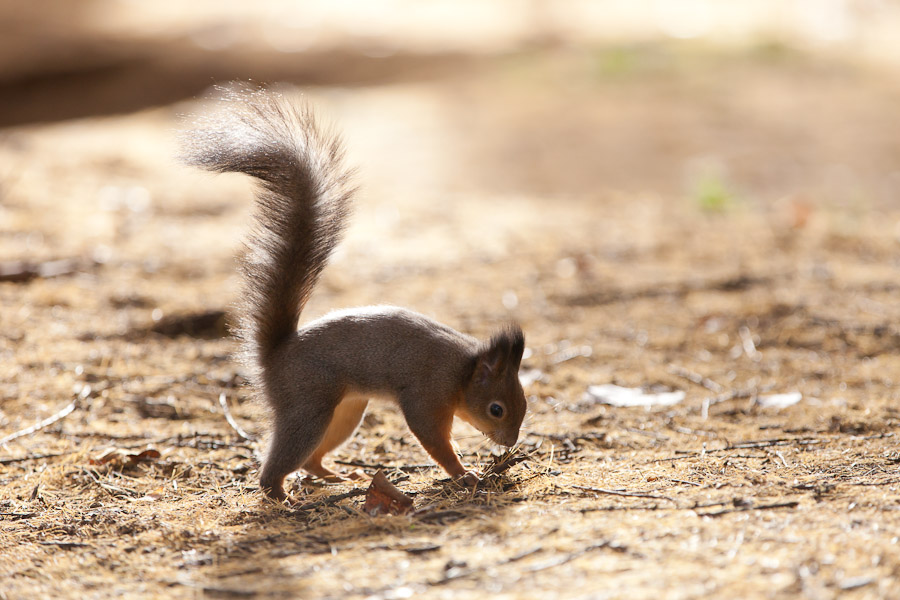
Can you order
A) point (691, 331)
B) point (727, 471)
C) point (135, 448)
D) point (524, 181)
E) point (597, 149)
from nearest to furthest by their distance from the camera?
point (727, 471), point (135, 448), point (691, 331), point (524, 181), point (597, 149)

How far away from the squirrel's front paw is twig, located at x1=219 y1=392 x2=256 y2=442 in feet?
3.67

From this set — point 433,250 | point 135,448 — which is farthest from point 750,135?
point 135,448

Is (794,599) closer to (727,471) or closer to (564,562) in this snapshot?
(564,562)

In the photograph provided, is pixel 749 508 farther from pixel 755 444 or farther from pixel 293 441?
pixel 293 441

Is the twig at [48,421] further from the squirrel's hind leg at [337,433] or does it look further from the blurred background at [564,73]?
the blurred background at [564,73]

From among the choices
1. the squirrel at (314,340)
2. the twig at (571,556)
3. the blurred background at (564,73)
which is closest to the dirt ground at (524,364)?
the twig at (571,556)

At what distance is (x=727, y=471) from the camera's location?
10.9 ft

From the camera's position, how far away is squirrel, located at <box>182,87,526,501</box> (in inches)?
134

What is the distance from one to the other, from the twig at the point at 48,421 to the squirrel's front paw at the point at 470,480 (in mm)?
2006

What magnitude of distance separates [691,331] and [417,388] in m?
2.55

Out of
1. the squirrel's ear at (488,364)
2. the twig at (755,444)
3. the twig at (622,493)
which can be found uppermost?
the squirrel's ear at (488,364)

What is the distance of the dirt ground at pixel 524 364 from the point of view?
2678 mm

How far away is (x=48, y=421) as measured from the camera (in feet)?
13.4

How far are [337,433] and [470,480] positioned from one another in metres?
0.67
